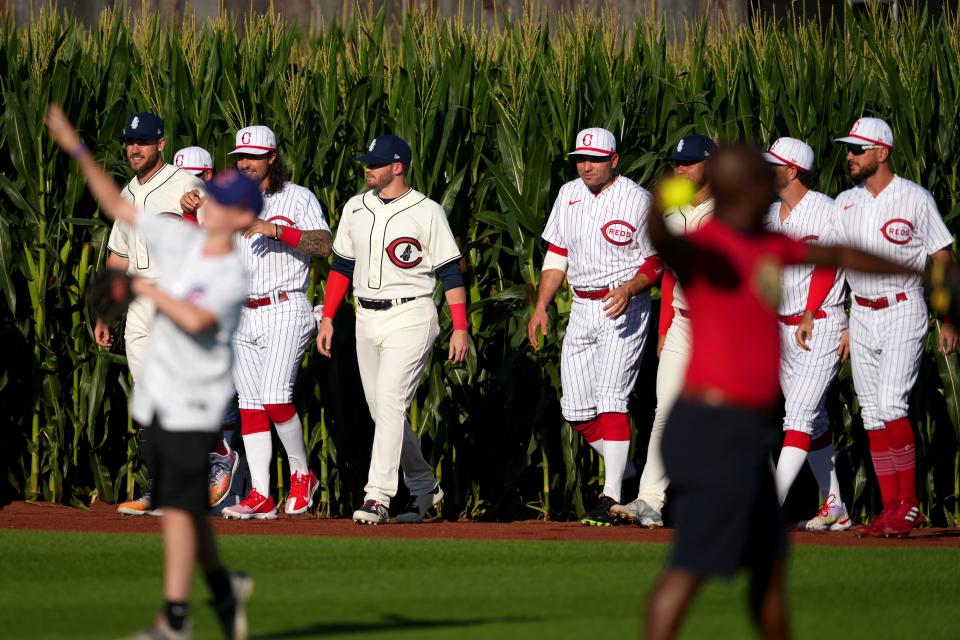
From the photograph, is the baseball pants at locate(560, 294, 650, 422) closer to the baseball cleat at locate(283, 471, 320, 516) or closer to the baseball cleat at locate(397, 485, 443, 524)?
the baseball cleat at locate(397, 485, 443, 524)

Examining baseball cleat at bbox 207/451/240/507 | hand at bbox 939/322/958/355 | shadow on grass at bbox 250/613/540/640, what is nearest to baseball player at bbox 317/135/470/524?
baseball cleat at bbox 207/451/240/507

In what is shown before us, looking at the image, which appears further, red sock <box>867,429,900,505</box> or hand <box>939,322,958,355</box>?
red sock <box>867,429,900,505</box>

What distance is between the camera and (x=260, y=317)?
36.4ft

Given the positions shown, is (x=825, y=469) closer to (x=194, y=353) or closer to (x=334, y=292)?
(x=334, y=292)

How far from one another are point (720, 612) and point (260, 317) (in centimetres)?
494

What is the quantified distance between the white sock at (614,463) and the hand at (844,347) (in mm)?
1612

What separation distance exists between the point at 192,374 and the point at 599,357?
17.3ft

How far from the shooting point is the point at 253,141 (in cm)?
1096

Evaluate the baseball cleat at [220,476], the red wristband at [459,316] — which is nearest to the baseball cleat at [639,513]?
the red wristband at [459,316]

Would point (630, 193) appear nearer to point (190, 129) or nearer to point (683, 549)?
point (190, 129)

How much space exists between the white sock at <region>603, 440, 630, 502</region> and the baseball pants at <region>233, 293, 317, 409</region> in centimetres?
233

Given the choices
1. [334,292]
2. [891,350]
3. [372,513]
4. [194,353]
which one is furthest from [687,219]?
[194,353]

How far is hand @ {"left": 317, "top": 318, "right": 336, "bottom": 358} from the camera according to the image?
34.6ft

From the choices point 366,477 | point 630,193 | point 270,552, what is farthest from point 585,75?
point 270,552
